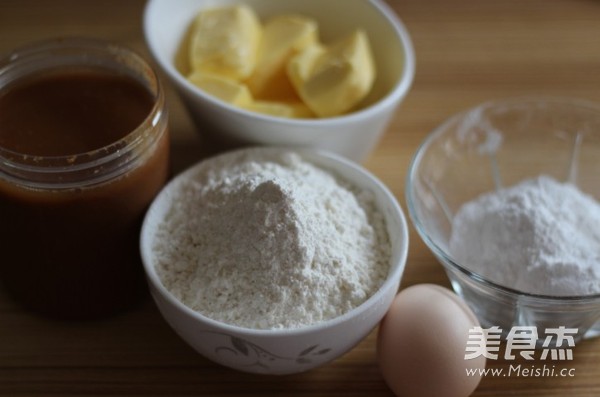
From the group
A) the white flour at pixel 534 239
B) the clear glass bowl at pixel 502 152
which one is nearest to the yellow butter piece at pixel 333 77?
the clear glass bowl at pixel 502 152

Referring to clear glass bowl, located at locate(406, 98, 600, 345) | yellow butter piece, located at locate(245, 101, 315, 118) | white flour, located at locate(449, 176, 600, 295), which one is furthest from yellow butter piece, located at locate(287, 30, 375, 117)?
white flour, located at locate(449, 176, 600, 295)

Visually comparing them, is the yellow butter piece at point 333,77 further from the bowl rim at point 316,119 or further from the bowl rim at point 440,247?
the bowl rim at point 440,247

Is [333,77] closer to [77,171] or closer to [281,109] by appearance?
[281,109]

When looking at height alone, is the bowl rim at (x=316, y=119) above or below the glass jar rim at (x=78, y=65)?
below

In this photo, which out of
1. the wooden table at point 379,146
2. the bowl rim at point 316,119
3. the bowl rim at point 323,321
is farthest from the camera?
the bowl rim at point 316,119

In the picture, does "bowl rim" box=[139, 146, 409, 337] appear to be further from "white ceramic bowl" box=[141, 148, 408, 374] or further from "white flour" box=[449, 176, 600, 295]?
"white flour" box=[449, 176, 600, 295]

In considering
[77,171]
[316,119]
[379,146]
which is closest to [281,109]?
[316,119]

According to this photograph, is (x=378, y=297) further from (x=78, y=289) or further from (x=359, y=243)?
(x=78, y=289)
